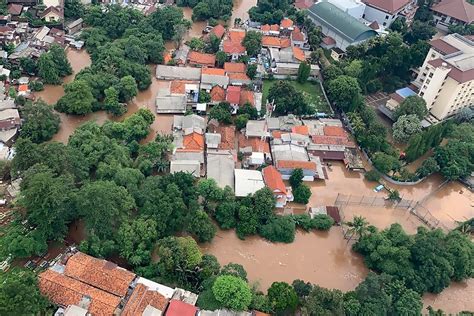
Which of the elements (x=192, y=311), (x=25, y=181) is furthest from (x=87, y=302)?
(x=25, y=181)

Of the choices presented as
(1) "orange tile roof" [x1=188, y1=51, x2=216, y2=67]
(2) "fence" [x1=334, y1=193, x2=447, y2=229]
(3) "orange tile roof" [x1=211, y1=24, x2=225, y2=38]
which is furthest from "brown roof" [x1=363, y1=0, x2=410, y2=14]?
(2) "fence" [x1=334, y1=193, x2=447, y2=229]

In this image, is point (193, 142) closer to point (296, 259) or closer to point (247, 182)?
point (247, 182)

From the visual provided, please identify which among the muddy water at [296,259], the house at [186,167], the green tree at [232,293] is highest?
the green tree at [232,293]

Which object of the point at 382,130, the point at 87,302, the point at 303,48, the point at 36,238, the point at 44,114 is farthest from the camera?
the point at 303,48

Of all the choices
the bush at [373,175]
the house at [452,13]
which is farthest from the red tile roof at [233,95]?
the house at [452,13]

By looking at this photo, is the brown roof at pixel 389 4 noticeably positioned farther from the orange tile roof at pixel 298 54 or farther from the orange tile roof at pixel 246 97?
the orange tile roof at pixel 246 97

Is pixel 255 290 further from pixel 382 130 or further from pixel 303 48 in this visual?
pixel 303 48
